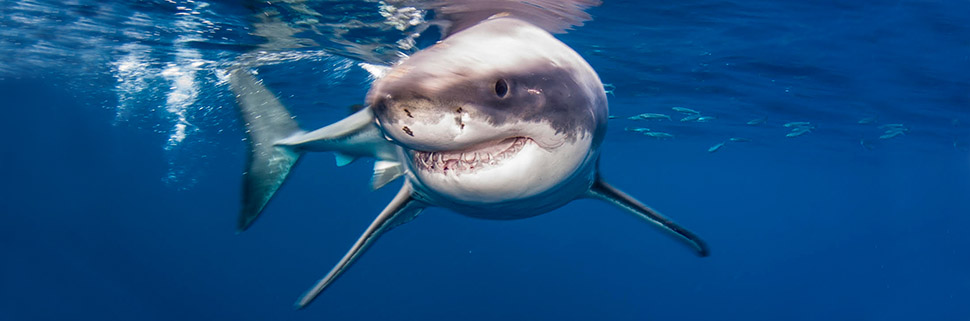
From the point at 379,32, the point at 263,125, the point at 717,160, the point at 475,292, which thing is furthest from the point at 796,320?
the point at 263,125

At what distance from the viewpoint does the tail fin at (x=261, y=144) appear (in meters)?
A: 5.23

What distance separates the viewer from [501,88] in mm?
2127

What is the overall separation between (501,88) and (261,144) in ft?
14.1

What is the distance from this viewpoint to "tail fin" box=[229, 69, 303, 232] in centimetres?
523

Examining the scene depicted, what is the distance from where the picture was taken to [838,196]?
7344 centimetres

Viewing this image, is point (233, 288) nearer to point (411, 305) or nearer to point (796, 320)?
point (411, 305)

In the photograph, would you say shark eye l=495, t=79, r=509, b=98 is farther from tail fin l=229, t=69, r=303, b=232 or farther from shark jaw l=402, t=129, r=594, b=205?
tail fin l=229, t=69, r=303, b=232

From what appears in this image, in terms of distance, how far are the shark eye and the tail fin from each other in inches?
146

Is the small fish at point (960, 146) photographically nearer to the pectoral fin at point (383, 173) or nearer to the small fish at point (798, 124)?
the small fish at point (798, 124)

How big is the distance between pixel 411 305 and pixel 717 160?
89.1 feet

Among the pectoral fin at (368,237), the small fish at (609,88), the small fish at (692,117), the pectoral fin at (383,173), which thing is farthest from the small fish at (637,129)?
the pectoral fin at (368,237)

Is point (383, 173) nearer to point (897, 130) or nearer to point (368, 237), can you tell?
point (368, 237)

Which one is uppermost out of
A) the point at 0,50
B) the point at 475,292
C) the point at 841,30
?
the point at 841,30

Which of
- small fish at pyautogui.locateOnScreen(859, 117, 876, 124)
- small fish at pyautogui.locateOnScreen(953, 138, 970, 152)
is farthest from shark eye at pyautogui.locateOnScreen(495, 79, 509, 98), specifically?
small fish at pyautogui.locateOnScreen(953, 138, 970, 152)
